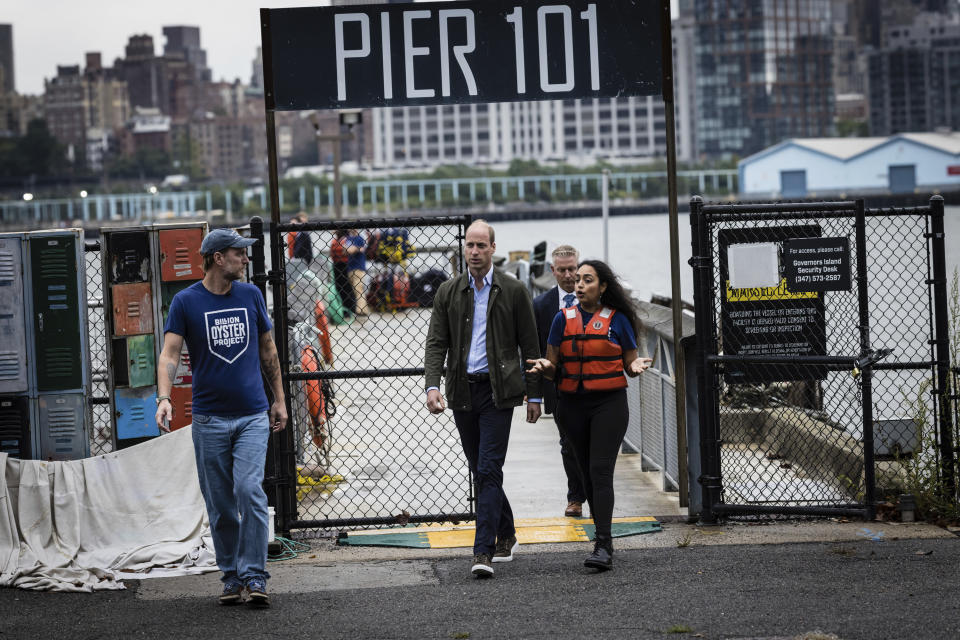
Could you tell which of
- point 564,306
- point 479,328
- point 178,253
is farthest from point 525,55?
point 178,253

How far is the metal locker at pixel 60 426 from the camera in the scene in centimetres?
749

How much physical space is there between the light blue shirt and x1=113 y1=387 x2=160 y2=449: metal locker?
2.14 meters

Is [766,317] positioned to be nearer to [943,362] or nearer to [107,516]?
[943,362]

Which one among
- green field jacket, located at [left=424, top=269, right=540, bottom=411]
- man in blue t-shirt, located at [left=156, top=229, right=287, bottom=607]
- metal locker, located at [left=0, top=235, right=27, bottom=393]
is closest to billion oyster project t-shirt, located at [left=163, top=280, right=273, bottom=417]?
man in blue t-shirt, located at [left=156, top=229, right=287, bottom=607]

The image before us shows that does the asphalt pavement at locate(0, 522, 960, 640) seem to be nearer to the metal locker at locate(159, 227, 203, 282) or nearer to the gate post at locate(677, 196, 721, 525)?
the gate post at locate(677, 196, 721, 525)

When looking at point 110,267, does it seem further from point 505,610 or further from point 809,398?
point 809,398

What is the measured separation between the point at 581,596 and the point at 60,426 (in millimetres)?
3358

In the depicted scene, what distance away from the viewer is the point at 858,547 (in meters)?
7.20

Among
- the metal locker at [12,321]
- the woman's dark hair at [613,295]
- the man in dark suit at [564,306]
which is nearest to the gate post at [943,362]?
the woman's dark hair at [613,295]

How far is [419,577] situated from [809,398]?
444cm

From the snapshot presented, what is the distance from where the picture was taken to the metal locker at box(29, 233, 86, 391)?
7.45 meters

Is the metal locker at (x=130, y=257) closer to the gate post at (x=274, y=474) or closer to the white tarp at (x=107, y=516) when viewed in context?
the gate post at (x=274, y=474)

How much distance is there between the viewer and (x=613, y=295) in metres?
6.98

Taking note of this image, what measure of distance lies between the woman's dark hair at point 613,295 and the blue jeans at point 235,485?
2.02m
